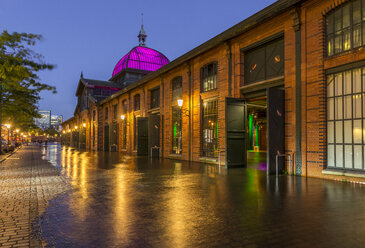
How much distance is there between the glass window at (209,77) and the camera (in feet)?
53.3

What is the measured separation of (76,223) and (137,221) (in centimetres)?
103

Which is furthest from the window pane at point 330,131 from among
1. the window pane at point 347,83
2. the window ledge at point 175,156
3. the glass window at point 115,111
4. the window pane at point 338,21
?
the glass window at point 115,111

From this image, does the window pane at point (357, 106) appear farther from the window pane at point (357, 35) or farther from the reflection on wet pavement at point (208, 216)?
the reflection on wet pavement at point (208, 216)

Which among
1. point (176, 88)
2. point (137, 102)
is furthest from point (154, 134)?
point (137, 102)

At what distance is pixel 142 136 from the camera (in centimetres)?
2338

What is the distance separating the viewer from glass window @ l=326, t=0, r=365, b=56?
9067 millimetres

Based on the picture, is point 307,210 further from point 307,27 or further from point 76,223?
point 307,27

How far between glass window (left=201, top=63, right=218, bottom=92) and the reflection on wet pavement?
9.32 m

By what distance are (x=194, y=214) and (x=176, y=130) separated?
15.1 metres

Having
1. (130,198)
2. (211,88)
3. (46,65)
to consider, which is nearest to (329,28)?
(211,88)

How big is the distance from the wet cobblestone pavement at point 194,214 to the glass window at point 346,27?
4.81m

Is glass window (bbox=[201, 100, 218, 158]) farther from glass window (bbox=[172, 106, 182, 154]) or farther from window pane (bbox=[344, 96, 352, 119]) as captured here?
window pane (bbox=[344, 96, 352, 119])

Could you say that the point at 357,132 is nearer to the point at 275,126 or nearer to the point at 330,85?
the point at 330,85

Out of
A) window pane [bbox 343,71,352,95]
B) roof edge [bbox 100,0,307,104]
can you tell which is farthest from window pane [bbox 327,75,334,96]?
roof edge [bbox 100,0,307,104]
